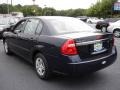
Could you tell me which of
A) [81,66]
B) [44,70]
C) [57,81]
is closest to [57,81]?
[57,81]

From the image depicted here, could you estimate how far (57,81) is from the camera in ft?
17.1

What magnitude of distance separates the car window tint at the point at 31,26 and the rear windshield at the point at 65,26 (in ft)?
1.51

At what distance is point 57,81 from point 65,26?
1415mm

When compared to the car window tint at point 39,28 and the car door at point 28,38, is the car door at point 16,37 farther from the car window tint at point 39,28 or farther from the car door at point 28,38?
the car window tint at point 39,28

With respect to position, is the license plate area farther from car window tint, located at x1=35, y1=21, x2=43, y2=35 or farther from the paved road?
car window tint, located at x1=35, y1=21, x2=43, y2=35

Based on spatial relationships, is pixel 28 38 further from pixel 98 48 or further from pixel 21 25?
pixel 98 48

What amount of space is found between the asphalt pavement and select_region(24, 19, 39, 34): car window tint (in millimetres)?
1114

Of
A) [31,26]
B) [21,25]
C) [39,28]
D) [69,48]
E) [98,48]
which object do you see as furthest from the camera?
[21,25]

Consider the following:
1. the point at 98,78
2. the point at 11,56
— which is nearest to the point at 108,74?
the point at 98,78

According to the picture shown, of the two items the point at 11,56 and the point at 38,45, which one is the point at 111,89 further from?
the point at 11,56

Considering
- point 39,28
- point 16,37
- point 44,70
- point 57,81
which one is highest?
point 39,28

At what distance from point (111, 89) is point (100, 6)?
58.0 metres

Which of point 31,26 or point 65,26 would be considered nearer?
point 65,26

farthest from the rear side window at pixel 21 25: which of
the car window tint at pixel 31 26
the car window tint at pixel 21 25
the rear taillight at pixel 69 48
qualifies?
the rear taillight at pixel 69 48
